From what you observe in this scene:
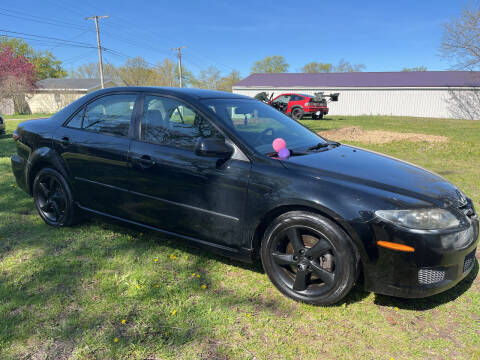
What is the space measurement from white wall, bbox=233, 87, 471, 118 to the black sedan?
103 feet

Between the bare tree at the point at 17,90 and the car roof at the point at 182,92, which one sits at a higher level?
the bare tree at the point at 17,90

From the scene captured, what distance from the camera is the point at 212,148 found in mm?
2691

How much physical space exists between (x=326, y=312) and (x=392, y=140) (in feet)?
34.3

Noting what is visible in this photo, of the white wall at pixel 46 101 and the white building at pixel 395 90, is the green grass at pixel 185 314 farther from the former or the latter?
the white wall at pixel 46 101

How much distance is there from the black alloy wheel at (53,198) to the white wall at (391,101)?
1232 inches

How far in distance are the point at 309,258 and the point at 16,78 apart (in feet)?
132

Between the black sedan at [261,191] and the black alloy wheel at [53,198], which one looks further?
the black alloy wheel at [53,198]

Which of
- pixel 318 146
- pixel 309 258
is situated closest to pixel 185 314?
pixel 309 258

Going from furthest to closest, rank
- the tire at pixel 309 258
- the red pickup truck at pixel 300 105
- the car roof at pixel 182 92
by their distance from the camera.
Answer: the red pickup truck at pixel 300 105, the car roof at pixel 182 92, the tire at pixel 309 258

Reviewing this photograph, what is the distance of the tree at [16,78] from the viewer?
33688 millimetres

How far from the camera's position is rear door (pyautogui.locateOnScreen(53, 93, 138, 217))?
333cm

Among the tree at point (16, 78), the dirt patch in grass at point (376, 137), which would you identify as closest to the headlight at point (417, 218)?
the dirt patch in grass at point (376, 137)

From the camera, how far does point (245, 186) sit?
2729mm

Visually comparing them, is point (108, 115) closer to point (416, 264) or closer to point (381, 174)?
point (381, 174)
